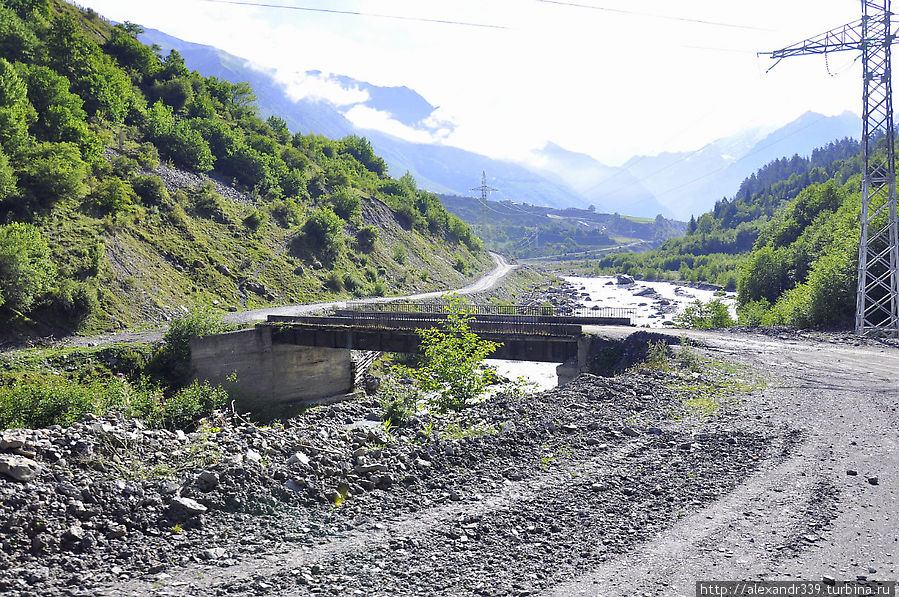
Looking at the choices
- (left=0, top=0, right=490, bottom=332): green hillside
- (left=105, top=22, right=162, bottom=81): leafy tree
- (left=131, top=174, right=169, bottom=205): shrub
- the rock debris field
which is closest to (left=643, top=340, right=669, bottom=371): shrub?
the rock debris field

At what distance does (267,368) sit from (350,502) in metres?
29.9

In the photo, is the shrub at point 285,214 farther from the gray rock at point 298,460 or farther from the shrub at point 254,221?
the gray rock at point 298,460

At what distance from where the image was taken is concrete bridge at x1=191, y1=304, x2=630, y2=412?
31.2 metres

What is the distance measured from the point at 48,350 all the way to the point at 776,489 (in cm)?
3296

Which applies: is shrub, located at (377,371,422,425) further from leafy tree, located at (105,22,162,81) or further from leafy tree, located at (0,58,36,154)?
leafy tree, located at (105,22,162,81)

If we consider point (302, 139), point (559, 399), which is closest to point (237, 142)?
point (302, 139)

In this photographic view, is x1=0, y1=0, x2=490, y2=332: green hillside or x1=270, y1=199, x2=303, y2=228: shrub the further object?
x1=270, y1=199, x2=303, y2=228: shrub

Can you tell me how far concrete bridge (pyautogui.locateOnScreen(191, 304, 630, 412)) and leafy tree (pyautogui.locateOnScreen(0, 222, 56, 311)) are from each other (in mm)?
9005

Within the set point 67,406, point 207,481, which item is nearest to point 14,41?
point 67,406

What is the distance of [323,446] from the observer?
39.2 ft

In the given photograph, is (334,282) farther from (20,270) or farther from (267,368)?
(20,270)

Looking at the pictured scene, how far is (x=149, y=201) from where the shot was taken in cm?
5116

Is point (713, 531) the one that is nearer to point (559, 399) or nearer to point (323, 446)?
point (323, 446)

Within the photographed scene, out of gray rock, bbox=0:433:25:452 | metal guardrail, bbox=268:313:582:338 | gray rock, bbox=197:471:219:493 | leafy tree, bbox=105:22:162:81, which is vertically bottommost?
gray rock, bbox=197:471:219:493
